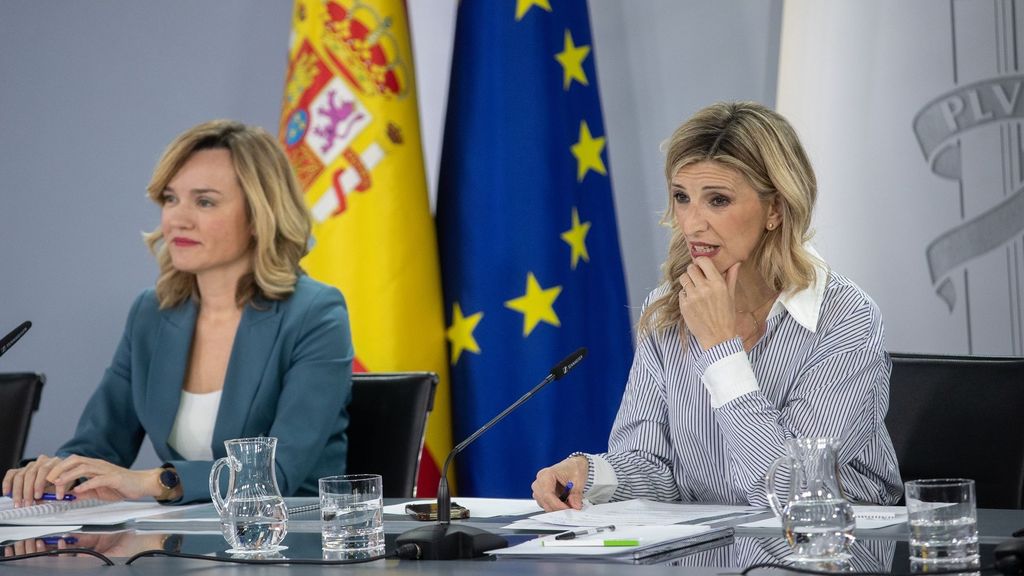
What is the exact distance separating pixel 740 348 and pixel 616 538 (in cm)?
63

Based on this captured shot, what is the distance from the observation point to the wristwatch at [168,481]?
242 centimetres

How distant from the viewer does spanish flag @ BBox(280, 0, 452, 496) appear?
3.55 m

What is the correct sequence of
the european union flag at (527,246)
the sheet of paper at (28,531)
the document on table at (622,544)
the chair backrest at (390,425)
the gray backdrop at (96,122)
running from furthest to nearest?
the gray backdrop at (96,122) → the european union flag at (527,246) → the chair backrest at (390,425) → the sheet of paper at (28,531) → the document on table at (622,544)

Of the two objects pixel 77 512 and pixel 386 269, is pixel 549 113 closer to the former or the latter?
pixel 386 269

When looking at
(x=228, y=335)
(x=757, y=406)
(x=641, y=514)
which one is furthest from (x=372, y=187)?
(x=641, y=514)

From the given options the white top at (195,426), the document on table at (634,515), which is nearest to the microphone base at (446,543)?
the document on table at (634,515)

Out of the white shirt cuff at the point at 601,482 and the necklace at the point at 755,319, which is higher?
the necklace at the point at 755,319

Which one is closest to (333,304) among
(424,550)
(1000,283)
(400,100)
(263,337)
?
(263,337)

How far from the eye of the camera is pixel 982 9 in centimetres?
320

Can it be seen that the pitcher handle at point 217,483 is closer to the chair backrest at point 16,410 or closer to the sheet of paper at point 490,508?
the sheet of paper at point 490,508

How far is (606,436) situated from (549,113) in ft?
2.99

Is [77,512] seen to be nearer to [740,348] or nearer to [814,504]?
[740,348]

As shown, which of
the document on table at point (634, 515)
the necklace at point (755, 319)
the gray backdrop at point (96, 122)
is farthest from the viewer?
the gray backdrop at point (96, 122)

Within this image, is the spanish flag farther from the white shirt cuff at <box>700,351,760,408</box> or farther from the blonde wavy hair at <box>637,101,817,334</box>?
the white shirt cuff at <box>700,351,760,408</box>
